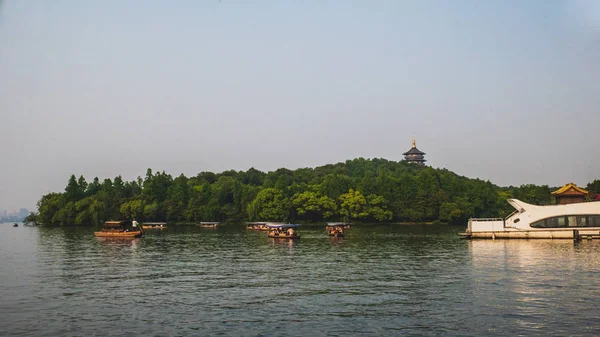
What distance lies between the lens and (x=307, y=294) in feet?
120

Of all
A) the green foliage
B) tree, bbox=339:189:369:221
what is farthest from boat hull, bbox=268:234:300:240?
tree, bbox=339:189:369:221

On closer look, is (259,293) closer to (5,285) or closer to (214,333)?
(214,333)

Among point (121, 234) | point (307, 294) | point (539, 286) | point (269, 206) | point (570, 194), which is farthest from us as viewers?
point (269, 206)

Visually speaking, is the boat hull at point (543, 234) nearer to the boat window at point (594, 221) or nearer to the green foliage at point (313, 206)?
the boat window at point (594, 221)

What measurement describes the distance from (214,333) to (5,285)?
981 inches

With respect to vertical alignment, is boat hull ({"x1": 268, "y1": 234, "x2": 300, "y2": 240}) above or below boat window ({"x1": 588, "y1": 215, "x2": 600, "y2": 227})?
below

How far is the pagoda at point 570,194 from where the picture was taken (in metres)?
83.9

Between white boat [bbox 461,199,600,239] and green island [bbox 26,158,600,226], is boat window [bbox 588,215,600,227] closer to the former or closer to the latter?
white boat [bbox 461,199,600,239]

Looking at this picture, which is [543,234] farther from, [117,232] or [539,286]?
[117,232]

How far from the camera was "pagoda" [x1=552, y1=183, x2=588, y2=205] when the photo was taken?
275 ft

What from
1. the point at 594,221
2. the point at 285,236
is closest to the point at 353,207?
the point at 285,236

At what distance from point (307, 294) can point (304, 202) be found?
131 m

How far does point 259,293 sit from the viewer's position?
37.4m

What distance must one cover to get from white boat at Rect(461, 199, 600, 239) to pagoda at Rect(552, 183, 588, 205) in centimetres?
722
